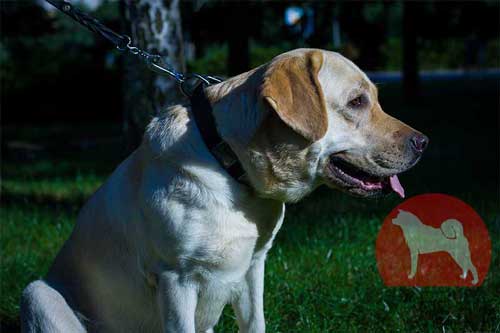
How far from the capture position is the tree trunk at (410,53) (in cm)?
1989

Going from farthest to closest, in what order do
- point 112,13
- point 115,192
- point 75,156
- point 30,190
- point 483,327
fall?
point 112,13
point 75,156
point 30,190
point 483,327
point 115,192

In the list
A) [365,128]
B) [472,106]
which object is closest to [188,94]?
[365,128]

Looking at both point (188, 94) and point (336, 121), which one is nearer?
point (336, 121)

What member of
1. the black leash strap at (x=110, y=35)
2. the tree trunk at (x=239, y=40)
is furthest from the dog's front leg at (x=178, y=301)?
the tree trunk at (x=239, y=40)

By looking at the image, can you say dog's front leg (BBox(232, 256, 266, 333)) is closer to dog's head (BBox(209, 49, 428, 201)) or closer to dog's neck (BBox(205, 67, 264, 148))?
dog's head (BBox(209, 49, 428, 201))

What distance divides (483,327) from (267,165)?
170cm

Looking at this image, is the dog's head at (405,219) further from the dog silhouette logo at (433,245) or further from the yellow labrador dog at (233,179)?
the yellow labrador dog at (233,179)

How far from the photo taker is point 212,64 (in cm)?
2845

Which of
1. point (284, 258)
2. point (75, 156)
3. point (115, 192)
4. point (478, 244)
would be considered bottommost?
point (75, 156)

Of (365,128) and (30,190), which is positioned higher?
(365,128)

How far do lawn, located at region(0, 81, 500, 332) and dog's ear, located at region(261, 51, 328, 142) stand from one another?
1.47 metres

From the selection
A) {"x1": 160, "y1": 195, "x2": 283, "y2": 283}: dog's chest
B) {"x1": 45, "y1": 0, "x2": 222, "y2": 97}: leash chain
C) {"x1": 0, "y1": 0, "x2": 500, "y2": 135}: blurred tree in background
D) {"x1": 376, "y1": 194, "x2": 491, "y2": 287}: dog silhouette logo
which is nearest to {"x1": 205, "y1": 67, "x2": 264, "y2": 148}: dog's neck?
{"x1": 160, "y1": 195, "x2": 283, "y2": 283}: dog's chest

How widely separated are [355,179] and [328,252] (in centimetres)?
180

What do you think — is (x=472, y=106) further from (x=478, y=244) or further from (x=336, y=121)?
(x=336, y=121)
